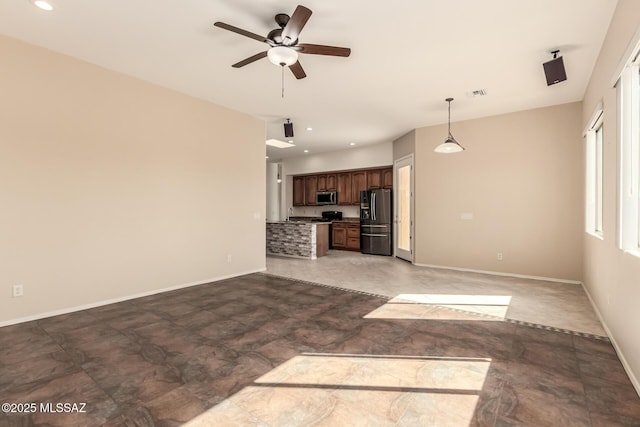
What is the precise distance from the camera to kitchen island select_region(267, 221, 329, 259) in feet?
24.5

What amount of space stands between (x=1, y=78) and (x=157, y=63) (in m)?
1.47

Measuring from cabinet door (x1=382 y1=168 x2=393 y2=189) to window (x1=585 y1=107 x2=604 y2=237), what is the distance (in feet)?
14.0

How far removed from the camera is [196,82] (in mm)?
4227

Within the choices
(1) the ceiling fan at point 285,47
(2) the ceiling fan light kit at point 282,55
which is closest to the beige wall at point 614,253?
(1) the ceiling fan at point 285,47

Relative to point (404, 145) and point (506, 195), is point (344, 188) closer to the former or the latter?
point (404, 145)

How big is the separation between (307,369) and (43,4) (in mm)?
3794

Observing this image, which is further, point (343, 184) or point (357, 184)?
point (343, 184)

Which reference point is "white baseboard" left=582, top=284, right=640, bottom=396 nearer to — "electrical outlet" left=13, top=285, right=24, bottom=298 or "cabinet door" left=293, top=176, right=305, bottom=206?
"electrical outlet" left=13, top=285, right=24, bottom=298

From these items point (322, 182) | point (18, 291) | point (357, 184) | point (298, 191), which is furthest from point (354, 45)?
point (298, 191)

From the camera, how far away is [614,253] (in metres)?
2.72

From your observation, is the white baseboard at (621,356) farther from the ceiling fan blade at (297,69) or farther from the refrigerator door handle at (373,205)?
the refrigerator door handle at (373,205)

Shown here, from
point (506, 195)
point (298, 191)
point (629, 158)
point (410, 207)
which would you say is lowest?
point (410, 207)

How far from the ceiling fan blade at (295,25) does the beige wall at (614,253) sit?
229cm

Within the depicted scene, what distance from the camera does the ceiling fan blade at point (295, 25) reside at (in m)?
2.28
